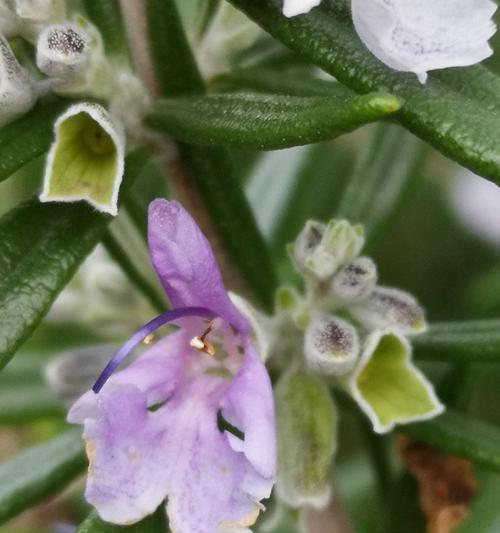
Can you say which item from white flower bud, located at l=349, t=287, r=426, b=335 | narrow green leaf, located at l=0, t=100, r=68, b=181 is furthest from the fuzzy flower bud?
narrow green leaf, located at l=0, t=100, r=68, b=181

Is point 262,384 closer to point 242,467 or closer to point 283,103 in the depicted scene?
point 242,467

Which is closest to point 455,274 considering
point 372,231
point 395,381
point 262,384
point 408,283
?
point 408,283

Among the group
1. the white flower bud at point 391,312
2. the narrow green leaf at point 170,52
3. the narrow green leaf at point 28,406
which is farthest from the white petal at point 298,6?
the narrow green leaf at point 28,406

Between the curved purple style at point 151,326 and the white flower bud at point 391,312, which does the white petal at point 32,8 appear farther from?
the white flower bud at point 391,312

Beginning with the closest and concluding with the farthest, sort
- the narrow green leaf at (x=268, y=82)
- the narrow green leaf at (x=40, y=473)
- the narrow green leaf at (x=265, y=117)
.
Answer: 1. the narrow green leaf at (x=265, y=117)
2. the narrow green leaf at (x=268, y=82)
3. the narrow green leaf at (x=40, y=473)

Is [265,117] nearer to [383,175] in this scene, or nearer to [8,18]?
[8,18]

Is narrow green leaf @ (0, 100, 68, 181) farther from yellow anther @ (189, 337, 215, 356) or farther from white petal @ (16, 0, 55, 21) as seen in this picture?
yellow anther @ (189, 337, 215, 356)

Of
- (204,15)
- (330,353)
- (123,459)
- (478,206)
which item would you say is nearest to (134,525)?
(123,459)
